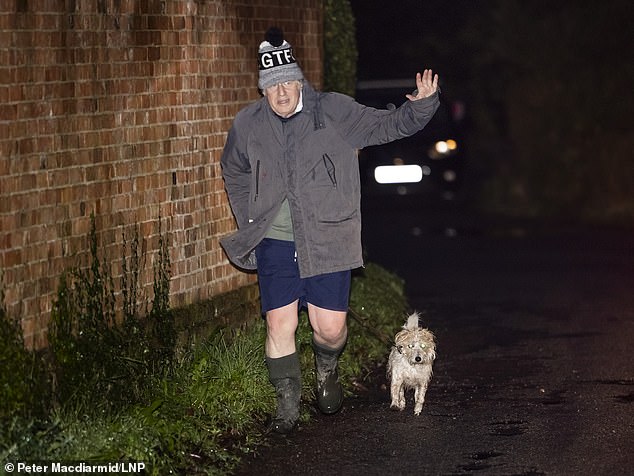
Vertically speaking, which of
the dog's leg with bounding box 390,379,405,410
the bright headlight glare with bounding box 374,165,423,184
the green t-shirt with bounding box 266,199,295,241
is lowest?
the bright headlight glare with bounding box 374,165,423,184

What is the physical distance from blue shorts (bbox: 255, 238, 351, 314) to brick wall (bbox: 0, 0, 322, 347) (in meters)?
→ 0.81

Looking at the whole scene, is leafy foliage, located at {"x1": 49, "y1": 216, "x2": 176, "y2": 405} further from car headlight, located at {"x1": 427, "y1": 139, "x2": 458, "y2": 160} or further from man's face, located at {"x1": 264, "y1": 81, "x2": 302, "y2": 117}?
car headlight, located at {"x1": 427, "y1": 139, "x2": 458, "y2": 160}

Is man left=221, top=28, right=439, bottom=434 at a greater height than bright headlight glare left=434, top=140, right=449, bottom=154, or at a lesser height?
greater

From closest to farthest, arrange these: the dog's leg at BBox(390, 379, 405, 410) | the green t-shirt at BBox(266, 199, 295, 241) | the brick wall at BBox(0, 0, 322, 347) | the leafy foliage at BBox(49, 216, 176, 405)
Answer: the brick wall at BBox(0, 0, 322, 347)
the leafy foliage at BBox(49, 216, 176, 405)
the green t-shirt at BBox(266, 199, 295, 241)
the dog's leg at BBox(390, 379, 405, 410)

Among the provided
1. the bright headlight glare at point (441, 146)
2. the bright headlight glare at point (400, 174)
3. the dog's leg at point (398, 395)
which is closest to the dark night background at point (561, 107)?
the bright headlight glare at point (441, 146)

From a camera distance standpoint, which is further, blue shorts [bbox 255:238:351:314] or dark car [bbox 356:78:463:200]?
dark car [bbox 356:78:463:200]

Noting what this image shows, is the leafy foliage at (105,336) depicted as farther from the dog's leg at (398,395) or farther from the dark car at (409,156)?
the dark car at (409,156)

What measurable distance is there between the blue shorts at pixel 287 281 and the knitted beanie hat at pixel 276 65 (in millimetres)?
873

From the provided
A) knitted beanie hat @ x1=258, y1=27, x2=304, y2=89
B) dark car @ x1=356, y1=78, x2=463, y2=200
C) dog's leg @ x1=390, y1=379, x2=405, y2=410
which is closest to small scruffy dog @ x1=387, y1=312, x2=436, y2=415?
dog's leg @ x1=390, y1=379, x2=405, y2=410

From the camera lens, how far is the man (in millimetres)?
7434

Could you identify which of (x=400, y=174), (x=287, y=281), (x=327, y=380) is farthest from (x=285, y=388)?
(x=400, y=174)

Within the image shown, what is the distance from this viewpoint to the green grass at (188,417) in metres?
6.28

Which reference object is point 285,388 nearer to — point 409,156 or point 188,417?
point 188,417

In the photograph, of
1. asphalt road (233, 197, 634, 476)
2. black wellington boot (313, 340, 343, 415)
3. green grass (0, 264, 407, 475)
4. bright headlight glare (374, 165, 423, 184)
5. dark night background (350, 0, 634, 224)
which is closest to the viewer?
green grass (0, 264, 407, 475)
